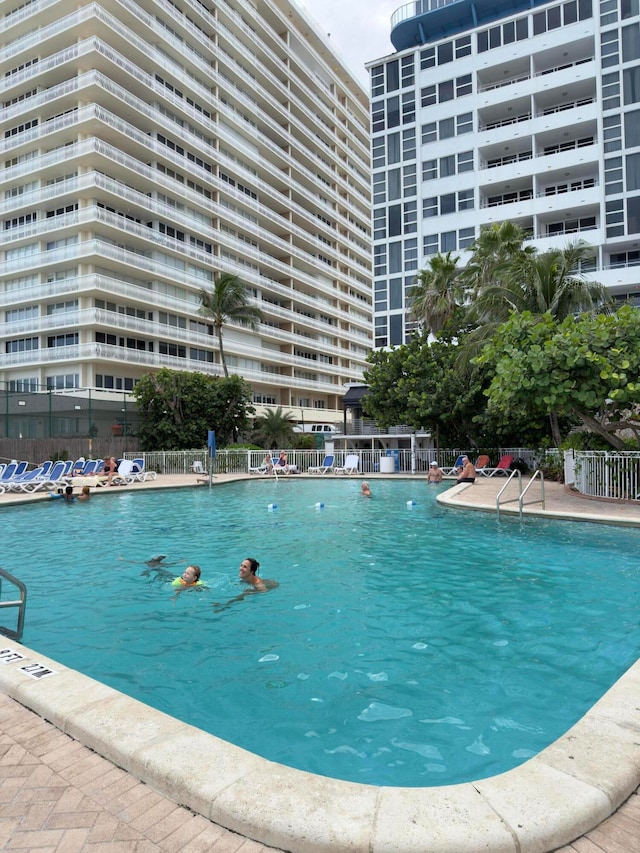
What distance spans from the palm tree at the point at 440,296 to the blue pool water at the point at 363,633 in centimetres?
1929

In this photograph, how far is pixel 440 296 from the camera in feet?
97.3

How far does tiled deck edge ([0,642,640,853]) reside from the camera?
7.40 ft

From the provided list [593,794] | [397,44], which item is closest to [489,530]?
[593,794]

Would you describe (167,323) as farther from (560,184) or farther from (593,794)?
(593,794)

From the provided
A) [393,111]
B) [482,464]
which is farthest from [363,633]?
[393,111]

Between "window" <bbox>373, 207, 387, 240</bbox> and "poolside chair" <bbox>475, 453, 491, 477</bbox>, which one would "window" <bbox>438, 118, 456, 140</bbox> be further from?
"poolside chair" <bbox>475, 453, 491, 477</bbox>

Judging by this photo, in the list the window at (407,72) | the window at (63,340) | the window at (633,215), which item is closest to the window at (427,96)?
the window at (407,72)

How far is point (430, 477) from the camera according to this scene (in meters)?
21.8

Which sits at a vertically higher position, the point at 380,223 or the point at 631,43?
the point at 631,43

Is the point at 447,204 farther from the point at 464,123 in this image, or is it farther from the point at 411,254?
the point at 464,123

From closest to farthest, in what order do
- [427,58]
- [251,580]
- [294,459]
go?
1. [251,580]
2. [294,459]
3. [427,58]

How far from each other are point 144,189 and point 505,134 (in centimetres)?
2621

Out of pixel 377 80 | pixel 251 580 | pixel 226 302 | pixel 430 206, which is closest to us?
pixel 251 580

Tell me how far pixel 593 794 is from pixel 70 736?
2735 millimetres
